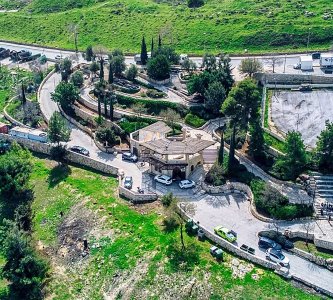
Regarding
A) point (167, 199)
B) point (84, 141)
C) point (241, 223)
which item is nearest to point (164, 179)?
point (167, 199)

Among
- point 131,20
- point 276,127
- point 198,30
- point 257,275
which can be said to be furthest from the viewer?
point 131,20

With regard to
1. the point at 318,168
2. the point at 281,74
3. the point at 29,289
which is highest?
the point at 281,74

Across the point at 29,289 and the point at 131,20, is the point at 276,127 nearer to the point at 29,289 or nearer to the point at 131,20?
the point at 29,289

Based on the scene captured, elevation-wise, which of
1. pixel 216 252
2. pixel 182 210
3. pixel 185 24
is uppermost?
pixel 185 24

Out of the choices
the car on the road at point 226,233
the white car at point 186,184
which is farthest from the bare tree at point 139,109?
the car on the road at point 226,233

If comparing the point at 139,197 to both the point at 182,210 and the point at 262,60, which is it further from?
the point at 262,60

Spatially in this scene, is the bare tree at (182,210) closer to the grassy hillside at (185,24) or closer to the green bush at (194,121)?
the green bush at (194,121)

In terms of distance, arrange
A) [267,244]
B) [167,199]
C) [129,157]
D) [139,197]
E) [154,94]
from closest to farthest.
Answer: [267,244] < [167,199] < [139,197] < [129,157] < [154,94]

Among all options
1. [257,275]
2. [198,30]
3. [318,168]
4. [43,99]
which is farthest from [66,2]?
[257,275]
